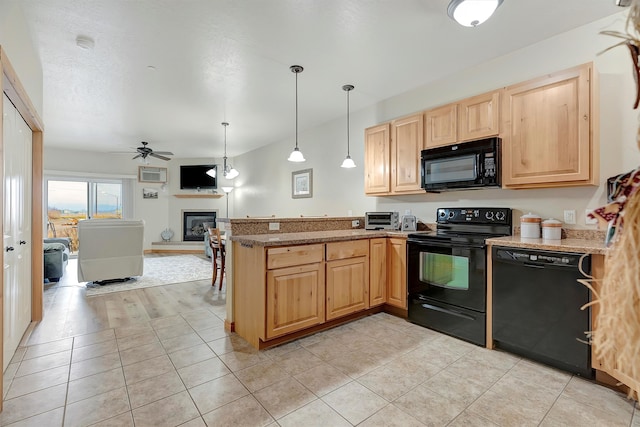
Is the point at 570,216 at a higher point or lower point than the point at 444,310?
higher

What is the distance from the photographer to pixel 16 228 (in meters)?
2.53

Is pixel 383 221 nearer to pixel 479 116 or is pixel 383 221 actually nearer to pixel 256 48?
pixel 479 116

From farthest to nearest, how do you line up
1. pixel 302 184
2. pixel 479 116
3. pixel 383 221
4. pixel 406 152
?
pixel 302 184 → pixel 383 221 → pixel 406 152 → pixel 479 116

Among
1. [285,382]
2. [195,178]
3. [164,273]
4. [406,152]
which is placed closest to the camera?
[285,382]

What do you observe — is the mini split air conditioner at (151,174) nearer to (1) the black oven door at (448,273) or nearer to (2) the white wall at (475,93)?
(2) the white wall at (475,93)

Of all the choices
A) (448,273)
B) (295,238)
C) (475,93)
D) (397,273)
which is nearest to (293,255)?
(295,238)

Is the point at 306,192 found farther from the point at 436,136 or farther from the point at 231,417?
the point at 231,417

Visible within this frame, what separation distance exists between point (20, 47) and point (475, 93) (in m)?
4.07

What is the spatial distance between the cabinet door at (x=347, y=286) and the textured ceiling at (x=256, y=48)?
208cm

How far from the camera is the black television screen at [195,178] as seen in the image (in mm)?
8516

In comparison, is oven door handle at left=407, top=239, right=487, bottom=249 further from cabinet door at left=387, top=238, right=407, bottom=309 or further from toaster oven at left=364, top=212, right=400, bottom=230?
toaster oven at left=364, top=212, right=400, bottom=230

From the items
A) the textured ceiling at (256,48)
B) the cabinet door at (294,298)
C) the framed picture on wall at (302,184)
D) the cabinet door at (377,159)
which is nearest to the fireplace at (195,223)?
the framed picture on wall at (302,184)

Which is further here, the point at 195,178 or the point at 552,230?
the point at 195,178

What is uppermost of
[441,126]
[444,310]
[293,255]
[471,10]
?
[471,10]
